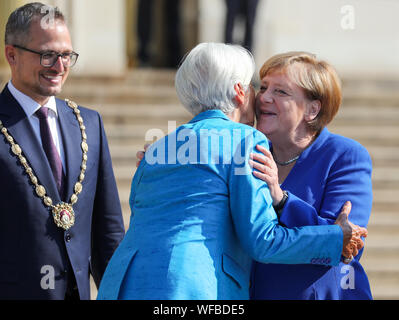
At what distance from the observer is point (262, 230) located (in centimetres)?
248

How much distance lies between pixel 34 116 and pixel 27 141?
0.12 meters

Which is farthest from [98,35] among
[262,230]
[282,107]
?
[262,230]

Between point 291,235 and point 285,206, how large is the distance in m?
0.15

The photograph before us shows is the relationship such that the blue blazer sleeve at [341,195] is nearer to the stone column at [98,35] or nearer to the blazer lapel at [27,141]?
the blazer lapel at [27,141]

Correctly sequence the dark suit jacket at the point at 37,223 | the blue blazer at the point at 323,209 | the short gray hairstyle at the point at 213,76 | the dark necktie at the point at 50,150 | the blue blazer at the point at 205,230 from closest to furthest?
the blue blazer at the point at 205,230 < the short gray hairstyle at the point at 213,76 < the blue blazer at the point at 323,209 < the dark suit jacket at the point at 37,223 < the dark necktie at the point at 50,150

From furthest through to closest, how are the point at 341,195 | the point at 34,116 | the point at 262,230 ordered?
the point at 34,116 < the point at 341,195 < the point at 262,230

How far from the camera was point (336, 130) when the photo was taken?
7.79 meters

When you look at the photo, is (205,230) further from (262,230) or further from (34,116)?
(34,116)

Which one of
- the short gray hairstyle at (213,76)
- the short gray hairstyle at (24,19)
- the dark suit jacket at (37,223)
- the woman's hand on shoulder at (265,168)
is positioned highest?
the short gray hairstyle at (24,19)

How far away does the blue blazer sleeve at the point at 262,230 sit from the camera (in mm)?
2475

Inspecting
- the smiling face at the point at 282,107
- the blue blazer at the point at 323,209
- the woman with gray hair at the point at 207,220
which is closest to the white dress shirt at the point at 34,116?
the woman with gray hair at the point at 207,220

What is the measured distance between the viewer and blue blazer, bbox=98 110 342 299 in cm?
246

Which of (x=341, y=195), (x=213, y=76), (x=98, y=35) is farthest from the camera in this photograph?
(x=98, y=35)
